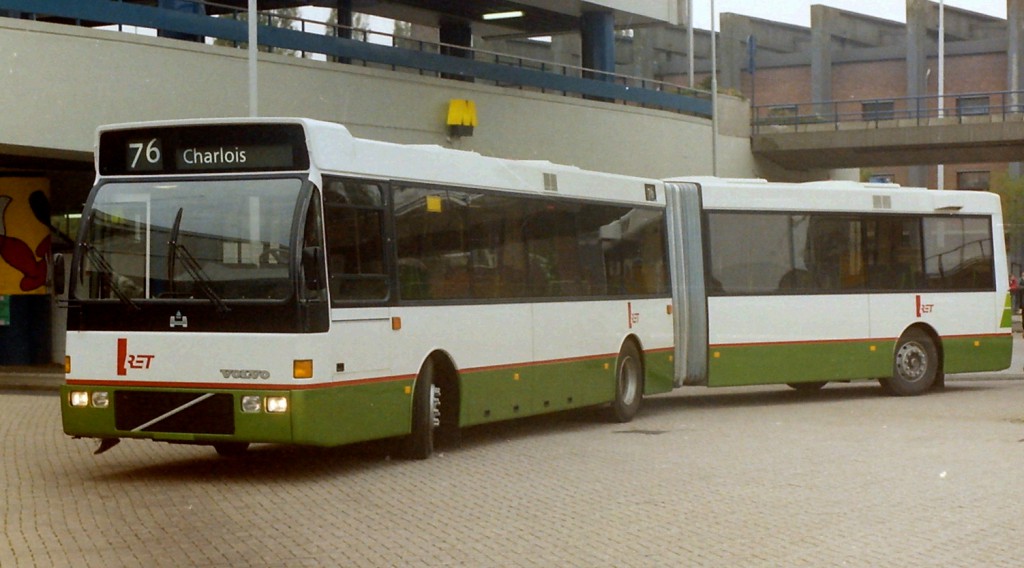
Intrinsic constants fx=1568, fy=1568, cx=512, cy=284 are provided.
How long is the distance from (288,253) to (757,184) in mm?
10283

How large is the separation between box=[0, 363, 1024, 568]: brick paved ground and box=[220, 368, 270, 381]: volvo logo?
2.80 feet

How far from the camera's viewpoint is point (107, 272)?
12570 millimetres

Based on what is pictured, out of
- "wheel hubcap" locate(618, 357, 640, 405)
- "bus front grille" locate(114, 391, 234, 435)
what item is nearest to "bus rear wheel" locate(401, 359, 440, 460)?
"bus front grille" locate(114, 391, 234, 435)

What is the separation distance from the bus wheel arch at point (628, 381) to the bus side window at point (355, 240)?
535cm

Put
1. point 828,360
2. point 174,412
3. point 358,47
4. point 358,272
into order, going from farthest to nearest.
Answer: point 358,47
point 828,360
point 358,272
point 174,412

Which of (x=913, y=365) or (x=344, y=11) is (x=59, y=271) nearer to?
(x=913, y=365)

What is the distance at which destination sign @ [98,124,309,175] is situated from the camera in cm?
1248

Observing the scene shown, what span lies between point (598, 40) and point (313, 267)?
3018cm

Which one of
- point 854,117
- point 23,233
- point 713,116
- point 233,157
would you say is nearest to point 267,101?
point 23,233

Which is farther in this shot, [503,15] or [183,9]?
[503,15]

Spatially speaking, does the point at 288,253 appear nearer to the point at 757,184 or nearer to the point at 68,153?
the point at 757,184

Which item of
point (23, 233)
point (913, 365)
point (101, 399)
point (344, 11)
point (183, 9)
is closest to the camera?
point (101, 399)

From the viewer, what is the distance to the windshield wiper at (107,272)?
12.5 m

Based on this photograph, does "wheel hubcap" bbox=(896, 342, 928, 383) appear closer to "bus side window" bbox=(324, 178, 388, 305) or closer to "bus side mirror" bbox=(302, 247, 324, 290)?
"bus side window" bbox=(324, 178, 388, 305)
